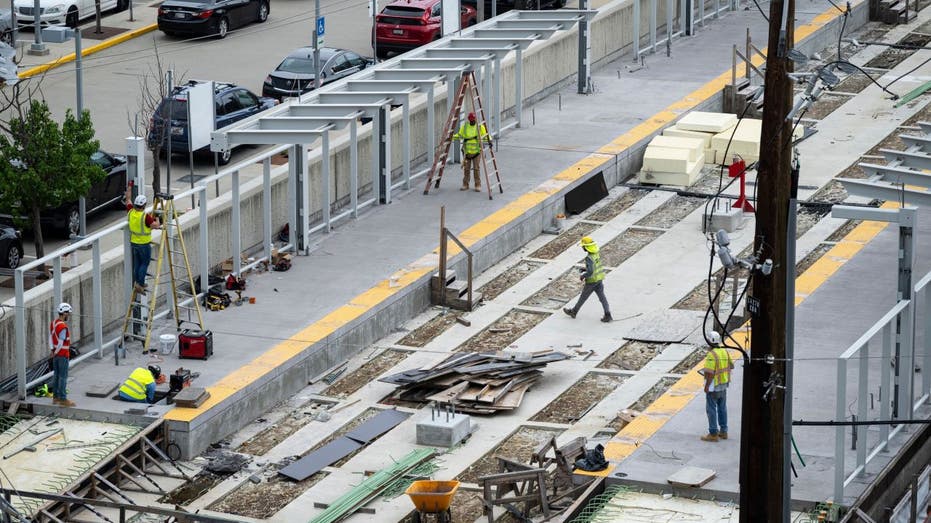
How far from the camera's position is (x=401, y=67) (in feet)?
113

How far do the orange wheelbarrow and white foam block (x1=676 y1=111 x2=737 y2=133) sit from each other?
17052mm

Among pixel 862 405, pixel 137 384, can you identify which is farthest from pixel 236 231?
pixel 862 405

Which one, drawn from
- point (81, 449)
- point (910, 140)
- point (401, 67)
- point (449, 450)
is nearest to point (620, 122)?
point (401, 67)

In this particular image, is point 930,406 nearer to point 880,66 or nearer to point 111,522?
point 111,522

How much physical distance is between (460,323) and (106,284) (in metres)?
5.65

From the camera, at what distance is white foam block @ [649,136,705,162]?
119 ft

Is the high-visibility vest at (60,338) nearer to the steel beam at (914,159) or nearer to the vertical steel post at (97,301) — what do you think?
the vertical steel post at (97,301)

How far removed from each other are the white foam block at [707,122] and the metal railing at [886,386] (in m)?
13.7

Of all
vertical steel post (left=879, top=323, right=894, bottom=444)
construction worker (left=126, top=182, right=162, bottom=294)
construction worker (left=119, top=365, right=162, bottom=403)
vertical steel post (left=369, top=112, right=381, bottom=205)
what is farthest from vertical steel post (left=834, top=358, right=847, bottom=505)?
vertical steel post (left=369, top=112, right=381, bottom=205)

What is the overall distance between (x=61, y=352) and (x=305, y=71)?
18.0 metres

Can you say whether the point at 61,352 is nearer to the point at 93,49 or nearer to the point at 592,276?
the point at 592,276

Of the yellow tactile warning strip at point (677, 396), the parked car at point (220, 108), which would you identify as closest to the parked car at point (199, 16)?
the parked car at point (220, 108)

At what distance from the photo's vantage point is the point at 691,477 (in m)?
22.0

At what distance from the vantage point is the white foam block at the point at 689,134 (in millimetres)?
37312
